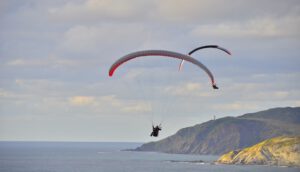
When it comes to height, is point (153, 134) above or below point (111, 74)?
below

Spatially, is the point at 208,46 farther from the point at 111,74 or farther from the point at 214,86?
the point at 111,74

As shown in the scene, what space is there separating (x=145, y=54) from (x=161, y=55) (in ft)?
5.86

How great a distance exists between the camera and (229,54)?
248ft

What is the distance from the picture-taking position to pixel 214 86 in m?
73.4

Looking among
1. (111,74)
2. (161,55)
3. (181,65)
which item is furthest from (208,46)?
(111,74)

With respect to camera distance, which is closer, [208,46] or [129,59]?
[129,59]

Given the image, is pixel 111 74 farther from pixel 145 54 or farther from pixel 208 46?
pixel 208 46

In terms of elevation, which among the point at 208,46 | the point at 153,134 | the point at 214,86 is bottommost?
the point at 153,134

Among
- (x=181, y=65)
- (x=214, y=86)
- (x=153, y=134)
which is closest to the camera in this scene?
(x=153, y=134)

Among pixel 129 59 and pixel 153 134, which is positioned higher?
pixel 129 59

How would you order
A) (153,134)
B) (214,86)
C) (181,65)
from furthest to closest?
(181,65) < (214,86) < (153,134)

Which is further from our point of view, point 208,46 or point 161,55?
point 208,46

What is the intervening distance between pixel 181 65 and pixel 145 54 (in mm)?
8558

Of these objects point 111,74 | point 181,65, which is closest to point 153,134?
point 111,74
